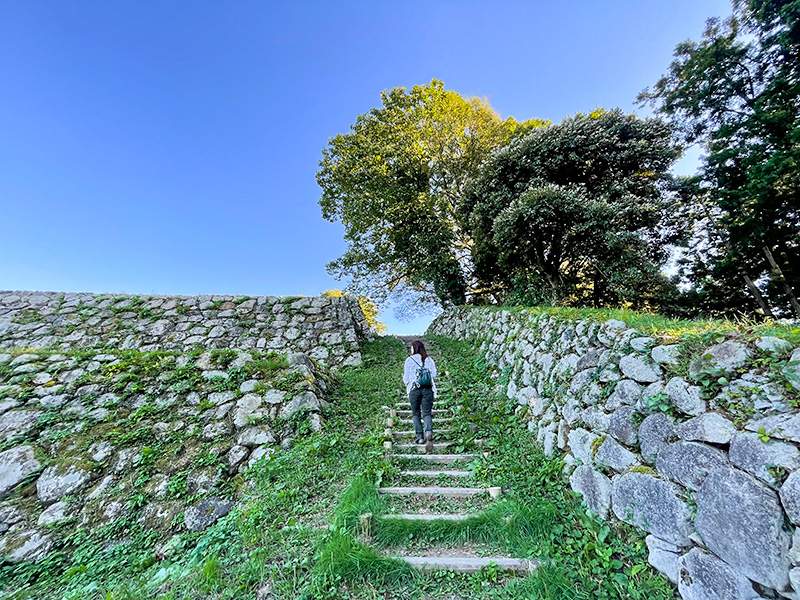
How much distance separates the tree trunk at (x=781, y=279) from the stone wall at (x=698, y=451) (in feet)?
26.6

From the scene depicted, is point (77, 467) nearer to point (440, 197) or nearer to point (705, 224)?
point (440, 197)

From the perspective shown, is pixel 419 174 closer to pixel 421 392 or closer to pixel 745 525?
pixel 421 392

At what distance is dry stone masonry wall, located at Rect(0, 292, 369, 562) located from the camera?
11.2 feet

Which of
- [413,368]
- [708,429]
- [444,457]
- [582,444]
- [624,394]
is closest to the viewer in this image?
[708,429]

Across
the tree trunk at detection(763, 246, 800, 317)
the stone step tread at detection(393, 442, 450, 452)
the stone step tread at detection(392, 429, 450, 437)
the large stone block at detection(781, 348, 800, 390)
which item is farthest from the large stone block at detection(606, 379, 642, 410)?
the tree trunk at detection(763, 246, 800, 317)

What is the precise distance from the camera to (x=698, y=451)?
7.16 feet

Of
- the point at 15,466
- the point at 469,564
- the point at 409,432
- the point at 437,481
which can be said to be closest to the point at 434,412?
the point at 409,432

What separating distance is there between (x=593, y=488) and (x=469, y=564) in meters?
1.46

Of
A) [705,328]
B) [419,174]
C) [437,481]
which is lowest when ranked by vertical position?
[437,481]

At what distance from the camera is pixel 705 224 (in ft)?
26.9

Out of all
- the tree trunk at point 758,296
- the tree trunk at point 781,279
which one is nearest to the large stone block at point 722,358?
the tree trunk at point 781,279

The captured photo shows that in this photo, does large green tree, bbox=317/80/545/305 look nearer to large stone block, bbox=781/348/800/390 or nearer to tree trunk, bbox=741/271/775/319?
tree trunk, bbox=741/271/775/319

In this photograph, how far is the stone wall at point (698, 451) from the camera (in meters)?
1.76

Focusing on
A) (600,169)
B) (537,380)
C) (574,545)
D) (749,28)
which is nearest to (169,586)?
(574,545)
